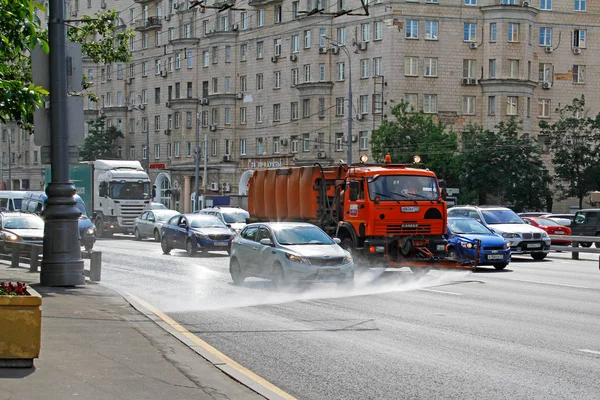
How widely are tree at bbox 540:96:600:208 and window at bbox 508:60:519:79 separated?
17.3 ft

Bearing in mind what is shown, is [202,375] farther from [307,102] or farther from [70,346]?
[307,102]

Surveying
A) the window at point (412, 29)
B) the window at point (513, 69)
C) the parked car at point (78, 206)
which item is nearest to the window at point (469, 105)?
the window at point (513, 69)

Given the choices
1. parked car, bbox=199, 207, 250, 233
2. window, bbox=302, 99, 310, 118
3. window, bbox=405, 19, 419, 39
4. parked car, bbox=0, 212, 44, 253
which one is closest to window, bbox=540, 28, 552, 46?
window, bbox=405, 19, 419, 39

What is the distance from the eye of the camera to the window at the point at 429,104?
69.0 m

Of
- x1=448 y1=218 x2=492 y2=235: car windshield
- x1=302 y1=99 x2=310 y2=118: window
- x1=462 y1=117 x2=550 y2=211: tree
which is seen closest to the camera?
x1=448 y1=218 x2=492 y2=235: car windshield

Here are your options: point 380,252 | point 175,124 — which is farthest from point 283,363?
point 175,124

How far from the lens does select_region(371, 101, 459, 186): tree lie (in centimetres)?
6219

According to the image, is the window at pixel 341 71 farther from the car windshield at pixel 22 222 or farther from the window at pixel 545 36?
the car windshield at pixel 22 222

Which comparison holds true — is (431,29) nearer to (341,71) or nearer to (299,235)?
(341,71)

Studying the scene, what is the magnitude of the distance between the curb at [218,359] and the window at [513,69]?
5656 cm

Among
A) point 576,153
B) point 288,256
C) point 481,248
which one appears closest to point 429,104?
point 576,153

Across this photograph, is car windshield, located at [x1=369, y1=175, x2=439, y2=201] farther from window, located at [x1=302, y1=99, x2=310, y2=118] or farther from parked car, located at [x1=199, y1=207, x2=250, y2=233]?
window, located at [x1=302, y1=99, x2=310, y2=118]

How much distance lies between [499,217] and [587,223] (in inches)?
451

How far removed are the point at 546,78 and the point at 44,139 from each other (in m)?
58.2
